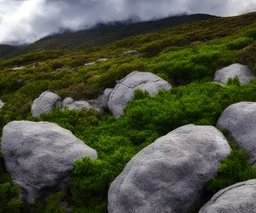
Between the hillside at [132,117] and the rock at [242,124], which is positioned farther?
the rock at [242,124]

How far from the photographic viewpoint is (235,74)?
2073 cm

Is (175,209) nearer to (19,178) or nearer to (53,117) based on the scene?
(19,178)

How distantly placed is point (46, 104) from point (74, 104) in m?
1.91

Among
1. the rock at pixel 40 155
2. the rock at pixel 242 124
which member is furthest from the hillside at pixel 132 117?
the rock at pixel 40 155

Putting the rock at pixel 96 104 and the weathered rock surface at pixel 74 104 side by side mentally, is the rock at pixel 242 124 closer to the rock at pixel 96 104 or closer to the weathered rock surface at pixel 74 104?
the rock at pixel 96 104

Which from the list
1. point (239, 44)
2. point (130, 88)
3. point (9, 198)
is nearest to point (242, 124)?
point (130, 88)

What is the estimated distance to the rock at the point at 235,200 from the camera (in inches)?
345

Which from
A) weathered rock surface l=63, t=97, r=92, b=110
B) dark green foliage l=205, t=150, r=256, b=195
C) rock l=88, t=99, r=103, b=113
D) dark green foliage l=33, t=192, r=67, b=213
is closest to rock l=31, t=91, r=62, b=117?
weathered rock surface l=63, t=97, r=92, b=110

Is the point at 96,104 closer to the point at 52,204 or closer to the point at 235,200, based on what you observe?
the point at 52,204

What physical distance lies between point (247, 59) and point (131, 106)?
10081mm

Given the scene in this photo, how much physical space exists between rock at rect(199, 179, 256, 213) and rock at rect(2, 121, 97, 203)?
247 inches

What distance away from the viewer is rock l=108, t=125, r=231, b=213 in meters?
10.5

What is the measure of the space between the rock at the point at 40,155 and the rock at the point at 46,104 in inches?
205

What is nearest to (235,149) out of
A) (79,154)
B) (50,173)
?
(79,154)
